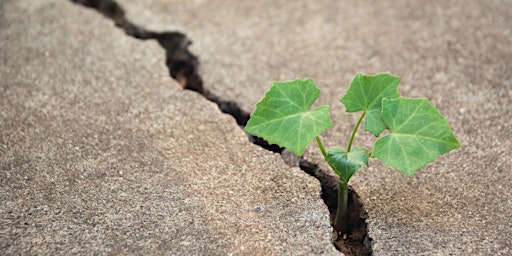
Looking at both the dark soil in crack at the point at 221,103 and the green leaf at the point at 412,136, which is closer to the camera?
the green leaf at the point at 412,136

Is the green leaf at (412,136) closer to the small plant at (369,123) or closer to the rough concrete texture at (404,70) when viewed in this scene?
the small plant at (369,123)

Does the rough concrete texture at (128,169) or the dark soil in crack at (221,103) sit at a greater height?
the dark soil in crack at (221,103)

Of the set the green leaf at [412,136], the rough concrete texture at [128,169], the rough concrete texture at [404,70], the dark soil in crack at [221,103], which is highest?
the green leaf at [412,136]

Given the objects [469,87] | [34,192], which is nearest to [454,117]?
[469,87]

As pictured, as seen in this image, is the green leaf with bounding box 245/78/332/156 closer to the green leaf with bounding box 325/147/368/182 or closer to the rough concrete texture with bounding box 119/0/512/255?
the green leaf with bounding box 325/147/368/182

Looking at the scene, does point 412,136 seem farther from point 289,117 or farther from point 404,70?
point 404,70

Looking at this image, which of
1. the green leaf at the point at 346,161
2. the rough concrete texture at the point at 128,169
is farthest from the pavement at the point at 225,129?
the green leaf at the point at 346,161

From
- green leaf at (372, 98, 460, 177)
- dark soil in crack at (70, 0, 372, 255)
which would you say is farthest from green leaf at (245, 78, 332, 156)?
dark soil in crack at (70, 0, 372, 255)
